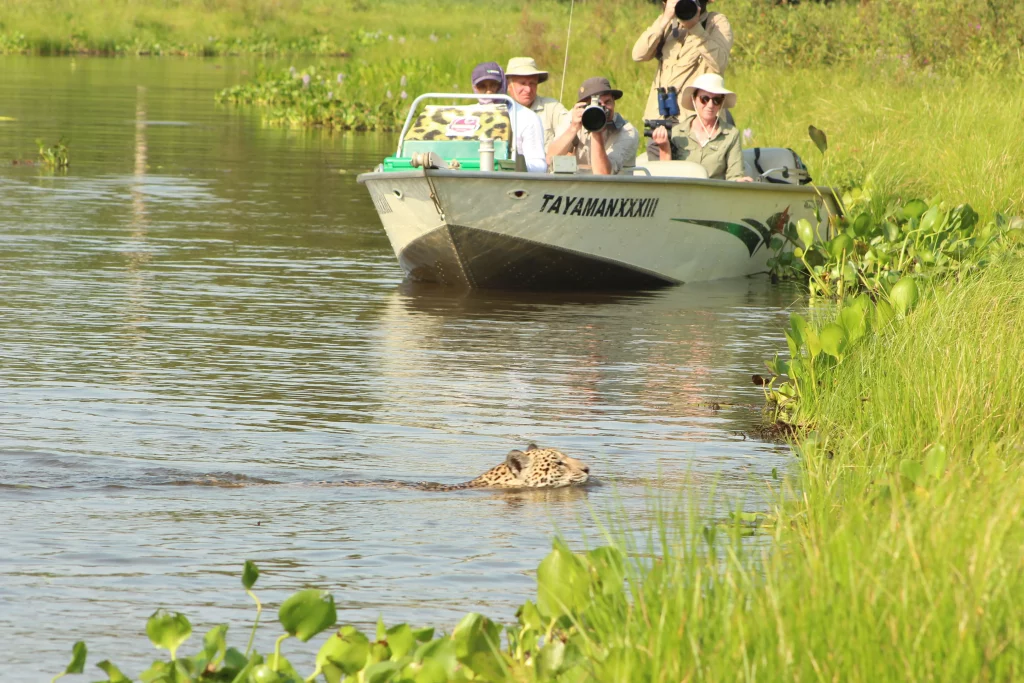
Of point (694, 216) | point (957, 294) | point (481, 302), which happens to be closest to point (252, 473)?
point (957, 294)

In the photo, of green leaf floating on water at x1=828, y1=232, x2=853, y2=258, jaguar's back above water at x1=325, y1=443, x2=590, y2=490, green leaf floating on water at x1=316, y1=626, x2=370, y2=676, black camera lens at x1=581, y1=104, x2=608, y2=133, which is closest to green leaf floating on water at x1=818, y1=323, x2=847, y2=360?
jaguar's back above water at x1=325, y1=443, x2=590, y2=490

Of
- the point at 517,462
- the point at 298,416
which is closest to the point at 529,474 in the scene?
the point at 517,462

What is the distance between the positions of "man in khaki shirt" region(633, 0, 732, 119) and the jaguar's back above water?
22.3ft

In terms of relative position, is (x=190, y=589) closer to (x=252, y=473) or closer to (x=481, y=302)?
(x=252, y=473)

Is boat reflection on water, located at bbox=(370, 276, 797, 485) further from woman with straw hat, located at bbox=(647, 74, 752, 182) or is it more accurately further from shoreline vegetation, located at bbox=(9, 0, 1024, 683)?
woman with straw hat, located at bbox=(647, 74, 752, 182)

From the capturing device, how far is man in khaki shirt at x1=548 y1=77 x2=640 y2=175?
10.4m

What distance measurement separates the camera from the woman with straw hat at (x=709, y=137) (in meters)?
11.0

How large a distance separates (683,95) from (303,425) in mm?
6185

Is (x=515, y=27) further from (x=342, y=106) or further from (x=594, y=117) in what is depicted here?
(x=594, y=117)

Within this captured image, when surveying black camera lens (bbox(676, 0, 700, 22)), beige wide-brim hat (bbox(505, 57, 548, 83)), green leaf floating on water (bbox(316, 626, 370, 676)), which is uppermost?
black camera lens (bbox(676, 0, 700, 22))

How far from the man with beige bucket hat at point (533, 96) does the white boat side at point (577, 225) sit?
809 mm

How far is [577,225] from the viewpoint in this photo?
10.7m

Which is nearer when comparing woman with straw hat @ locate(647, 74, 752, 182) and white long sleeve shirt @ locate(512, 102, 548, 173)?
white long sleeve shirt @ locate(512, 102, 548, 173)

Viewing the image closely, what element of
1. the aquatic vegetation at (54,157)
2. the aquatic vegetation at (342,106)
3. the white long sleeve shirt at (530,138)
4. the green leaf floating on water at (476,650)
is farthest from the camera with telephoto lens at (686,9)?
the aquatic vegetation at (342,106)
